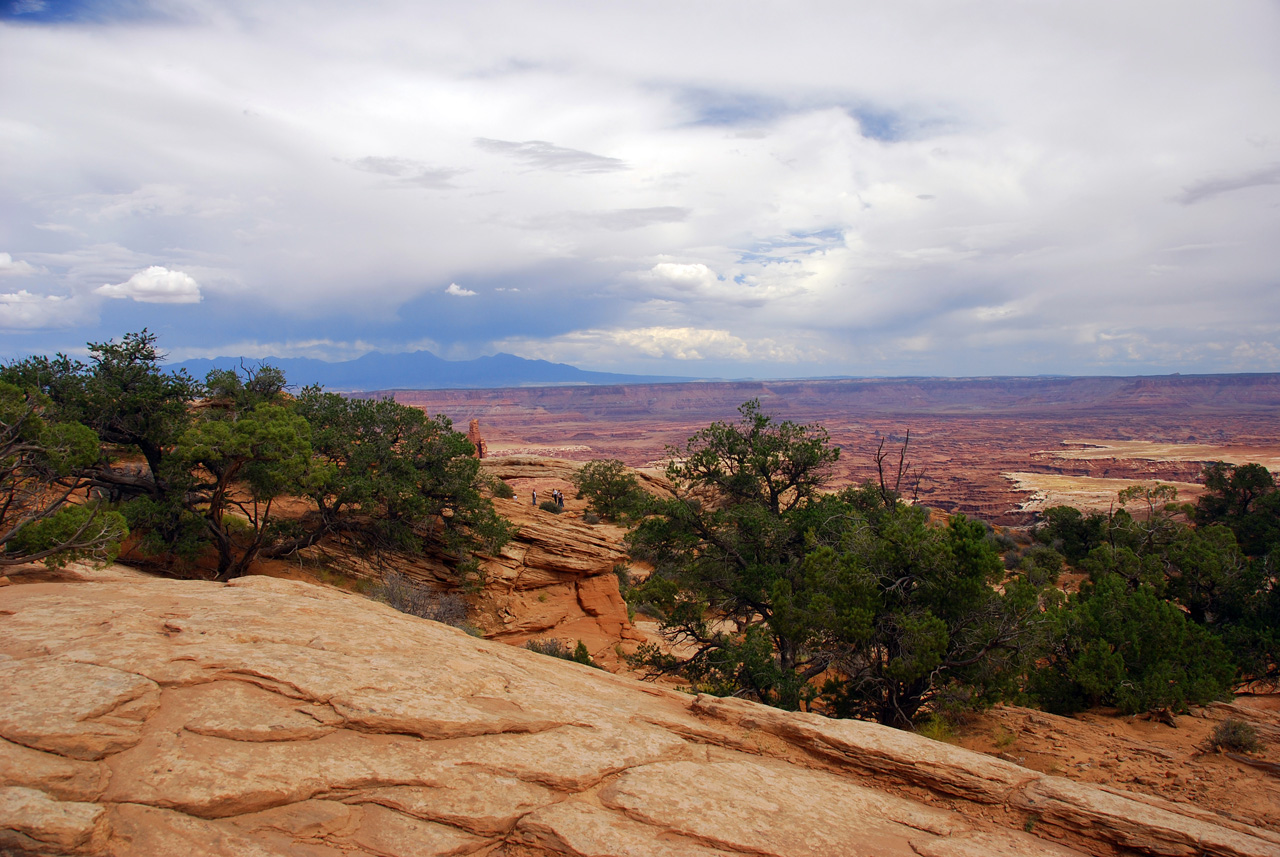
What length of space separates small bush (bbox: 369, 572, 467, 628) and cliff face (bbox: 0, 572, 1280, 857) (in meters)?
8.49

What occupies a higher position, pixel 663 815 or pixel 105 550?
pixel 105 550

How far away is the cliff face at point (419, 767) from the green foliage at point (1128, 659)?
642 centimetres

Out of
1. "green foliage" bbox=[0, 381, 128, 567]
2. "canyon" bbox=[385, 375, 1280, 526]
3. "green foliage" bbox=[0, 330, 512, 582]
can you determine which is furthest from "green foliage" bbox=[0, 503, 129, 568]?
"canyon" bbox=[385, 375, 1280, 526]

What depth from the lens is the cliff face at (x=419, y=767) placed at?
14.9 feet

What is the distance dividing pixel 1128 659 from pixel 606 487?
29367mm

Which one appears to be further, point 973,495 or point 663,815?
point 973,495

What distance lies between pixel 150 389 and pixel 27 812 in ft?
58.1

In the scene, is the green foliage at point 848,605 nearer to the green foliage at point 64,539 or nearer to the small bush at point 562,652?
the small bush at point 562,652

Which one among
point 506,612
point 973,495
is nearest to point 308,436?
point 506,612

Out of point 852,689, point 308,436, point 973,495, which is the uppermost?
point 308,436

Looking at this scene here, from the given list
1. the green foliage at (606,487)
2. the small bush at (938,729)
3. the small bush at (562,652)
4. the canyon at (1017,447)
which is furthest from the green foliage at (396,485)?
the green foliage at (606,487)

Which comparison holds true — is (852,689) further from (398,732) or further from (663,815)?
(398,732)

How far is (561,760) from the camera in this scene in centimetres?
586

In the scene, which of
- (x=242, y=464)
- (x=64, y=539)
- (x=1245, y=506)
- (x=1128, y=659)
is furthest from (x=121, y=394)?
(x=1245, y=506)
